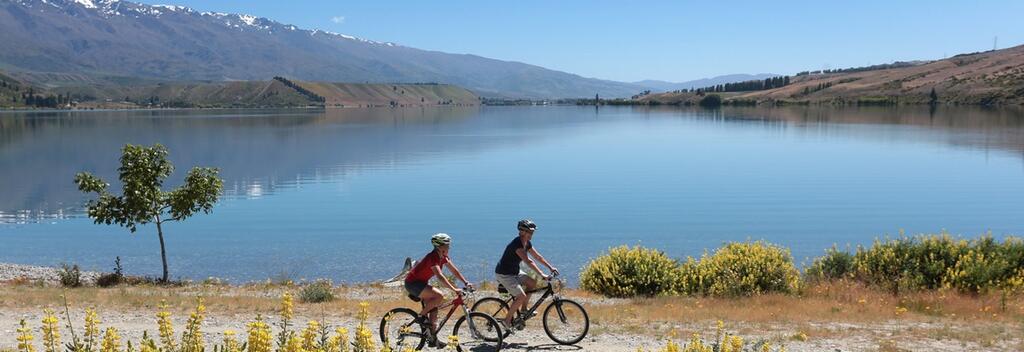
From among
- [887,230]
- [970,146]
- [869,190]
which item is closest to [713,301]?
[887,230]

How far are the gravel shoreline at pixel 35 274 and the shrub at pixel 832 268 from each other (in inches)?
979

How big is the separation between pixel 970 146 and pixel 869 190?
45.2m

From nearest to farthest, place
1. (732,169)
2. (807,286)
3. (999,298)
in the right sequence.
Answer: (999,298) < (807,286) < (732,169)

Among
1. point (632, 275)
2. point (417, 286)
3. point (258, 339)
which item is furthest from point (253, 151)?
point (258, 339)

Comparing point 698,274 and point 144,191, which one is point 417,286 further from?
point 144,191

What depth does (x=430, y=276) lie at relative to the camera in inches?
516

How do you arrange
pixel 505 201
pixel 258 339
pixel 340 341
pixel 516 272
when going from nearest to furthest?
pixel 258 339 < pixel 340 341 < pixel 516 272 < pixel 505 201

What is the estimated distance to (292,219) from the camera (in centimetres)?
4659

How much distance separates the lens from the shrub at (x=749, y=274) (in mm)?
22422

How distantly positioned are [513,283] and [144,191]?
65.1ft

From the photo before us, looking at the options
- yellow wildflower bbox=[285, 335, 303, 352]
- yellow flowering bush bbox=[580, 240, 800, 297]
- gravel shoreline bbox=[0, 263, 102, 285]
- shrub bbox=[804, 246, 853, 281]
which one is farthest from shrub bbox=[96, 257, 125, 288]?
shrub bbox=[804, 246, 853, 281]

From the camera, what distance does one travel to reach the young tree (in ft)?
93.6

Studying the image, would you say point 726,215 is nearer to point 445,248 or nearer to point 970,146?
point 445,248

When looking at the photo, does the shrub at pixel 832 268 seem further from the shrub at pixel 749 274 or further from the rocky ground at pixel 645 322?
the rocky ground at pixel 645 322
